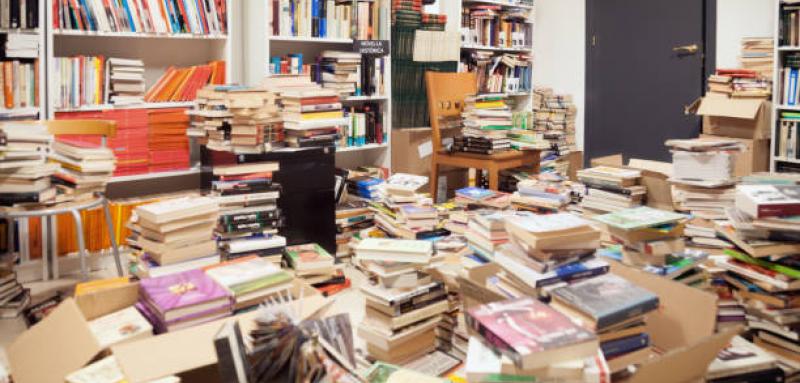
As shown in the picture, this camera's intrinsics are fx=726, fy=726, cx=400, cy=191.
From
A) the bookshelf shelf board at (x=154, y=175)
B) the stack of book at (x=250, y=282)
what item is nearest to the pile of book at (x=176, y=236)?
the stack of book at (x=250, y=282)

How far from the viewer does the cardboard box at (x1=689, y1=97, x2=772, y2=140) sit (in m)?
5.15

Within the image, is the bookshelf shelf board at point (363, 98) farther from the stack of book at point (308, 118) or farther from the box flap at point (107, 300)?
the box flap at point (107, 300)

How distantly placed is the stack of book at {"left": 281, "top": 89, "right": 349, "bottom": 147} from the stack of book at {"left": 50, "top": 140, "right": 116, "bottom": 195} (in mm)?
997

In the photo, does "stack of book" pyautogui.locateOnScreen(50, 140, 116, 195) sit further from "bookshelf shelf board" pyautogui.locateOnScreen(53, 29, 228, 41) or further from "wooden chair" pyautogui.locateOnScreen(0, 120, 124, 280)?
"bookshelf shelf board" pyautogui.locateOnScreen(53, 29, 228, 41)

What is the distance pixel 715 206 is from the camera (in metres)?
3.49

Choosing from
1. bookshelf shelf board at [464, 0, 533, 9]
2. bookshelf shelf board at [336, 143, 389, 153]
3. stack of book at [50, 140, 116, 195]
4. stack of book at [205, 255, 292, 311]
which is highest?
bookshelf shelf board at [464, 0, 533, 9]

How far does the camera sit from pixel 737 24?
19.3ft

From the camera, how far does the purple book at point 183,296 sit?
220cm

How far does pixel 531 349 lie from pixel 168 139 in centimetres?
311

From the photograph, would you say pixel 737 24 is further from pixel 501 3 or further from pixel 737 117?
pixel 501 3

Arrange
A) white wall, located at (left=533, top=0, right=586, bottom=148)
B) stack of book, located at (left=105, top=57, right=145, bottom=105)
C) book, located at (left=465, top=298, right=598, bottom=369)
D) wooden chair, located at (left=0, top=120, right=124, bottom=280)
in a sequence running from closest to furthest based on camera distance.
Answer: book, located at (left=465, top=298, right=598, bottom=369) → wooden chair, located at (left=0, top=120, right=124, bottom=280) → stack of book, located at (left=105, top=57, right=145, bottom=105) → white wall, located at (left=533, top=0, right=586, bottom=148)

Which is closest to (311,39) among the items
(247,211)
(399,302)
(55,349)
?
(247,211)

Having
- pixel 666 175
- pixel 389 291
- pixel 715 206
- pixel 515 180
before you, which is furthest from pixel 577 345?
pixel 515 180

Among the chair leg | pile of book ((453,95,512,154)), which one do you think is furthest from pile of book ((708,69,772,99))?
the chair leg
